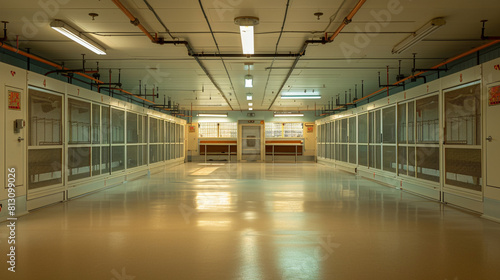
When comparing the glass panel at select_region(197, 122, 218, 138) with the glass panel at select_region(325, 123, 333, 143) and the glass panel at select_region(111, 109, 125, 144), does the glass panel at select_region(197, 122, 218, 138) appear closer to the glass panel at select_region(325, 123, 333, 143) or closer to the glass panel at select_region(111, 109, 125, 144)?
the glass panel at select_region(325, 123, 333, 143)

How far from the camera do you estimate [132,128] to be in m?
12.4

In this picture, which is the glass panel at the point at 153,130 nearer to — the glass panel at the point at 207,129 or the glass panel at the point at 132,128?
the glass panel at the point at 132,128

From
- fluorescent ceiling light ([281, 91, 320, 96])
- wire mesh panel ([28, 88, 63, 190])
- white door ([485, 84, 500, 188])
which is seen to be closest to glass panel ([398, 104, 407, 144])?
white door ([485, 84, 500, 188])

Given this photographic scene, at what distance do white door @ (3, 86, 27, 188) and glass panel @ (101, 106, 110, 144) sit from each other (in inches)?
134

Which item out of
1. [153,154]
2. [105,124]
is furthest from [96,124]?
[153,154]

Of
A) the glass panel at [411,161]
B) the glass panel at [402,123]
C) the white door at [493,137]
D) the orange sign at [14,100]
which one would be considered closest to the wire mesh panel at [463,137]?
the white door at [493,137]

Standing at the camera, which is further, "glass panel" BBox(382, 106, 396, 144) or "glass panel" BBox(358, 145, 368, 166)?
"glass panel" BBox(358, 145, 368, 166)

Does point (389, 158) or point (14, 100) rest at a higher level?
point (14, 100)

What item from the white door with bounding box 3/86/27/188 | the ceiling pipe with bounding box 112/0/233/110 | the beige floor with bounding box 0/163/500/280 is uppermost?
the ceiling pipe with bounding box 112/0/233/110

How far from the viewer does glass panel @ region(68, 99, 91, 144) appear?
830 cm

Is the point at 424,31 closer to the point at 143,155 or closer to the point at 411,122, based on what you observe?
the point at 411,122

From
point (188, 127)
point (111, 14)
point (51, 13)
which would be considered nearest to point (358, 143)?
point (111, 14)

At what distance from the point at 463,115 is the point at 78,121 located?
8981 millimetres

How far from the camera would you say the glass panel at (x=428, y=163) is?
25.4ft
